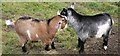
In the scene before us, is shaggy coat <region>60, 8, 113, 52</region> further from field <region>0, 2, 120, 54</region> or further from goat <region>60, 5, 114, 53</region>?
field <region>0, 2, 120, 54</region>

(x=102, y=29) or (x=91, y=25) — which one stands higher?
(x=91, y=25)

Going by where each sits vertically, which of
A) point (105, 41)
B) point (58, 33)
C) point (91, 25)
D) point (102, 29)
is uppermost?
point (91, 25)

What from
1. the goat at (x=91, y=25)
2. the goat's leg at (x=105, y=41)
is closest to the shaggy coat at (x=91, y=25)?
the goat at (x=91, y=25)

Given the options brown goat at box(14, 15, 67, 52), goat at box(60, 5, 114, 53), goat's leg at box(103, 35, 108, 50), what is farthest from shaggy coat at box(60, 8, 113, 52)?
brown goat at box(14, 15, 67, 52)

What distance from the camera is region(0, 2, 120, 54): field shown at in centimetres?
897

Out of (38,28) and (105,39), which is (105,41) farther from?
(38,28)

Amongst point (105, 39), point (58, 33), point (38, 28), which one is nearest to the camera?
point (38, 28)

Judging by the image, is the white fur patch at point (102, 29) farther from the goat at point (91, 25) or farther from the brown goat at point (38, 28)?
the brown goat at point (38, 28)

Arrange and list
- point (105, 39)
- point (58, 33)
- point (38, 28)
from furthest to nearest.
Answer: point (58, 33) < point (105, 39) < point (38, 28)

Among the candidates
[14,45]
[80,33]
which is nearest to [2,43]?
[14,45]

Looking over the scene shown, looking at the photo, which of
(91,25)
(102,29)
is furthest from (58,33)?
(102,29)

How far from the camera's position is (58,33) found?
29.6ft

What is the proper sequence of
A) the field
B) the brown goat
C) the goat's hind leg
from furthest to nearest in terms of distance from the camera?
the field
the goat's hind leg
the brown goat

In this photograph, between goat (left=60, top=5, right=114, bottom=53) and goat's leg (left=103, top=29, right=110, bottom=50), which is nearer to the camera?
goat (left=60, top=5, right=114, bottom=53)
